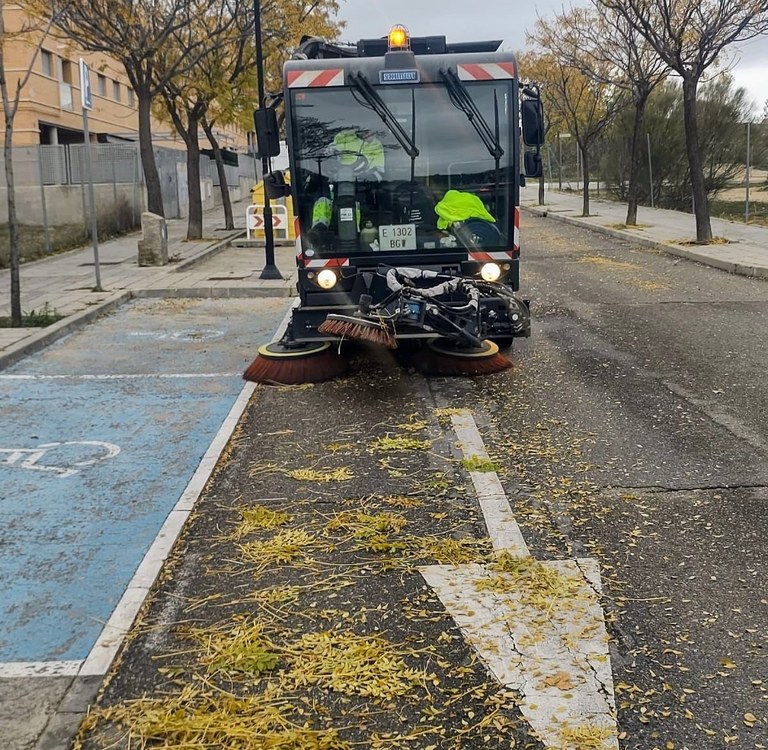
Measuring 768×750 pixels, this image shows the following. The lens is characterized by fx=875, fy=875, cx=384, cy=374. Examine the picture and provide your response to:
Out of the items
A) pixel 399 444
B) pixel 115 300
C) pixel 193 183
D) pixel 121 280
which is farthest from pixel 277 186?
pixel 193 183

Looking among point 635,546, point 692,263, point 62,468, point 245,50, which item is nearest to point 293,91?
point 62,468

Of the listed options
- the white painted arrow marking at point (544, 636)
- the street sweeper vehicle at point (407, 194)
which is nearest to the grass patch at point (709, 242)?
the street sweeper vehicle at point (407, 194)

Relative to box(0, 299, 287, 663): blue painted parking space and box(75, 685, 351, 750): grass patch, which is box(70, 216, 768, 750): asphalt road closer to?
box(75, 685, 351, 750): grass patch

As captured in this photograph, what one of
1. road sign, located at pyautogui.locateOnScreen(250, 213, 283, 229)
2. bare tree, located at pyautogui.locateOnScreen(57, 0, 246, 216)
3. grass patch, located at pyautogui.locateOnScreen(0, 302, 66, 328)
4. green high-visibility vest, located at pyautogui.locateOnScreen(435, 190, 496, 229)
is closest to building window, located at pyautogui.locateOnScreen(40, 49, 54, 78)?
bare tree, located at pyautogui.locateOnScreen(57, 0, 246, 216)

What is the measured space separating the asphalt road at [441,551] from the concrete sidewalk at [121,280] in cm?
475

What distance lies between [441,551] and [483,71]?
532 cm

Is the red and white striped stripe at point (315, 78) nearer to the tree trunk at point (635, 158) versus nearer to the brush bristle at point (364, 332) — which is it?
the brush bristle at point (364, 332)

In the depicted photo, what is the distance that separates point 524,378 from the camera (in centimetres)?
848

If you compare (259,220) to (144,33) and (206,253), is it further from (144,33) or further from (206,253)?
(144,33)

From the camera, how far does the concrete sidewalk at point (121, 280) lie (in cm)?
1150

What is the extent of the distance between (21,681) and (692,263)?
1643 centimetres

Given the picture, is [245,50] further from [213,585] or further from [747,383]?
[213,585]

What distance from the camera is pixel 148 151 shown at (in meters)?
20.7

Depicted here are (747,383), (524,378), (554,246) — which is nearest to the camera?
(747,383)
